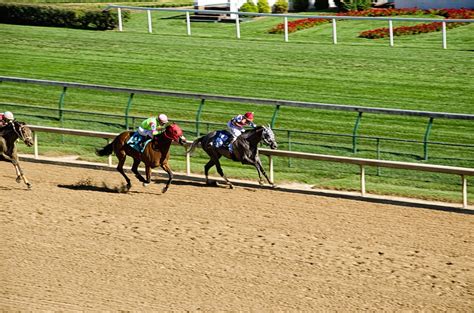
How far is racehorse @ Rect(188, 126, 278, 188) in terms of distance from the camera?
15.9m

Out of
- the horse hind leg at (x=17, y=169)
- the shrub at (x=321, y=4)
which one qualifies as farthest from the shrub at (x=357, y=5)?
the horse hind leg at (x=17, y=169)

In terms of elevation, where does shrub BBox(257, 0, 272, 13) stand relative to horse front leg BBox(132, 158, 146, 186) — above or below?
above

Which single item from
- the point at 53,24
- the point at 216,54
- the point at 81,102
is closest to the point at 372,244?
the point at 81,102

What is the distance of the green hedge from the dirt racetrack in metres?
11.6

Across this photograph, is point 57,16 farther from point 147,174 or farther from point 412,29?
point 147,174

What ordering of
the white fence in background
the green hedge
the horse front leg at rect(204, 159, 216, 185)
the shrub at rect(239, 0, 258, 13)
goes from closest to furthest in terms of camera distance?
the horse front leg at rect(204, 159, 216, 185) → the green hedge → the white fence in background → the shrub at rect(239, 0, 258, 13)

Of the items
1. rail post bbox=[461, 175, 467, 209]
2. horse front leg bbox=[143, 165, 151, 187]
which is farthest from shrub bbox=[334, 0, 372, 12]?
rail post bbox=[461, 175, 467, 209]

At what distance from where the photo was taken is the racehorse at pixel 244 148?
15.9 m

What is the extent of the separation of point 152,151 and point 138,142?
0.83ft

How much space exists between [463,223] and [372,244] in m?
1.57

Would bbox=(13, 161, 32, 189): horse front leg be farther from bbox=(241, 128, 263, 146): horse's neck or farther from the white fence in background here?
the white fence in background

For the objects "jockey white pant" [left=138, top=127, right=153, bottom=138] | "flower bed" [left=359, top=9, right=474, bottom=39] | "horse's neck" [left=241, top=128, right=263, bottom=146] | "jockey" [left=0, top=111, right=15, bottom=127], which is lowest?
"horse's neck" [left=241, top=128, right=263, bottom=146]

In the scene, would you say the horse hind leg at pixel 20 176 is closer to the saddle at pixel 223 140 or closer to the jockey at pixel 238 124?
the saddle at pixel 223 140

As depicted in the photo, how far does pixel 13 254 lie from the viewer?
42.3ft
